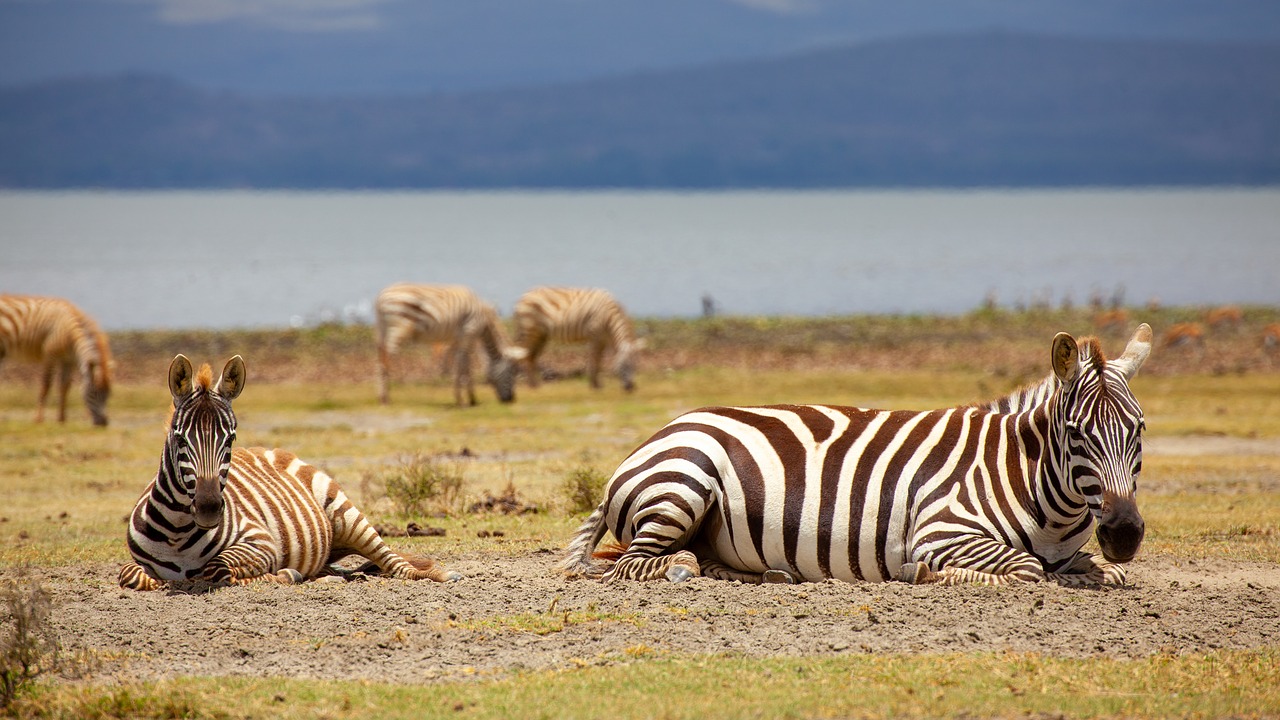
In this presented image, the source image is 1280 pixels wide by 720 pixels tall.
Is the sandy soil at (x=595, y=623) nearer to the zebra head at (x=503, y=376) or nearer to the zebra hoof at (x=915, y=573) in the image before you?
the zebra hoof at (x=915, y=573)

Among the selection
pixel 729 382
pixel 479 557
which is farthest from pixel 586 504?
pixel 729 382

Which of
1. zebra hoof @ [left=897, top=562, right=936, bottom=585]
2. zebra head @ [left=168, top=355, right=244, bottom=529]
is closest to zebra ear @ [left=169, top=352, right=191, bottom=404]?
zebra head @ [left=168, top=355, right=244, bottom=529]

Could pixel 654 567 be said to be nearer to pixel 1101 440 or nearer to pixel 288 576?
pixel 288 576

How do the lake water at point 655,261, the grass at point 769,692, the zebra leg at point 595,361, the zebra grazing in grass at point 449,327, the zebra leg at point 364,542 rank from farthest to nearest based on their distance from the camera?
the lake water at point 655,261 → the zebra leg at point 595,361 → the zebra grazing in grass at point 449,327 → the zebra leg at point 364,542 → the grass at point 769,692

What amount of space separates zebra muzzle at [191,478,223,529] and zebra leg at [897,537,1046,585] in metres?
4.45

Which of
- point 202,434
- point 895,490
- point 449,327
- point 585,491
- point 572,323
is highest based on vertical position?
point 572,323

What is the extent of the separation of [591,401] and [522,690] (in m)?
19.1

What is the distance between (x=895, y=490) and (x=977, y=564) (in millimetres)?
711

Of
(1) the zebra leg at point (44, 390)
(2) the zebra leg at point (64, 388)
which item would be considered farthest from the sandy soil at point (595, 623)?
(1) the zebra leg at point (44, 390)

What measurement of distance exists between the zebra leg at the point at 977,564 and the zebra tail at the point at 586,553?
87.8 inches

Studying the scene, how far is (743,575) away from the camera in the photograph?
9.48 metres

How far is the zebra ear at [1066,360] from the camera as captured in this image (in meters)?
8.72

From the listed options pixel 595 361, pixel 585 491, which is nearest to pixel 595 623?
pixel 585 491

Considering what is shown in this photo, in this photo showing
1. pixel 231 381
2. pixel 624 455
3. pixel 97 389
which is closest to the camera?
pixel 231 381
